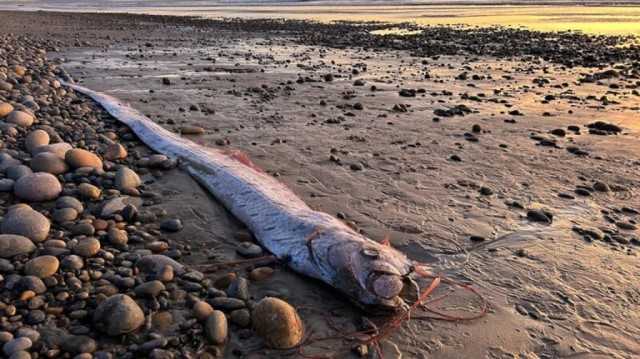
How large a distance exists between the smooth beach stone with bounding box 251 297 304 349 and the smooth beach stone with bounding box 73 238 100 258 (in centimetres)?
164

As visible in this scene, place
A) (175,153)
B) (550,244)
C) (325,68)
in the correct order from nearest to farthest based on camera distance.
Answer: (550,244), (175,153), (325,68)

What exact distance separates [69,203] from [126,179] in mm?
883

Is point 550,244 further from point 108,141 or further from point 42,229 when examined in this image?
point 108,141

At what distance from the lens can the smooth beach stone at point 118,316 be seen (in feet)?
12.0

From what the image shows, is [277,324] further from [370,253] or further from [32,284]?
[32,284]

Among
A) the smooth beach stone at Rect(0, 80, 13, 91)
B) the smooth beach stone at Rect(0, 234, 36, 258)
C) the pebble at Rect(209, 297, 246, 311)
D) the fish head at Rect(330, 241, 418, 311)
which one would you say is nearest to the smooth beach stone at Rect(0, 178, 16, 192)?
the smooth beach stone at Rect(0, 234, 36, 258)

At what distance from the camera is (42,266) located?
13.8 feet


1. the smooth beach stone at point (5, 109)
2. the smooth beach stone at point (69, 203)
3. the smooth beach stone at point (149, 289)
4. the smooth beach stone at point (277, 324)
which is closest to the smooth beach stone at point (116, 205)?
the smooth beach stone at point (69, 203)

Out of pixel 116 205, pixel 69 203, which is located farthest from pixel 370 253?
pixel 69 203

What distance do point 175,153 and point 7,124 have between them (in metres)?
2.63

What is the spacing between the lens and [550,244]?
522 cm

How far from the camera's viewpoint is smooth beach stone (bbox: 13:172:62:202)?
5.68 metres

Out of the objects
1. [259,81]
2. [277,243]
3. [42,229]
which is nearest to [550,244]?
[277,243]

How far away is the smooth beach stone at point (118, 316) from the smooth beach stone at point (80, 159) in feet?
10.5
